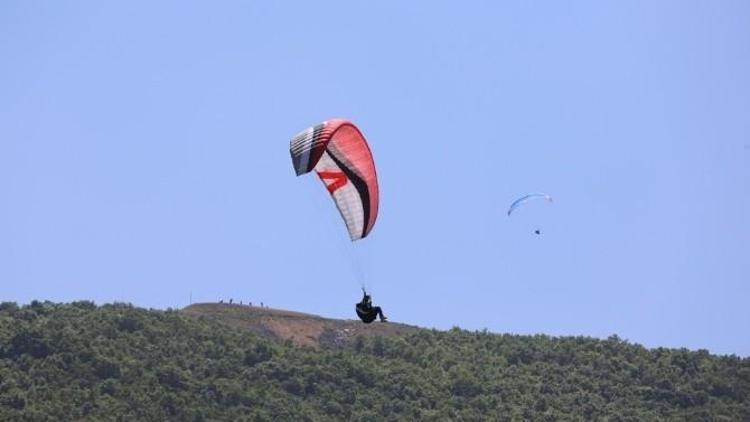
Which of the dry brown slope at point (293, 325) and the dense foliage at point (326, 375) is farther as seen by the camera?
the dry brown slope at point (293, 325)

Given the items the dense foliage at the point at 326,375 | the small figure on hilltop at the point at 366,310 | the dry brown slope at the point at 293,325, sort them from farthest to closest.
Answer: the dry brown slope at the point at 293,325
the dense foliage at the point at 326,375
the small figure on hilltop at the point at 366,310

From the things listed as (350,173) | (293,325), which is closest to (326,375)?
(293,325)

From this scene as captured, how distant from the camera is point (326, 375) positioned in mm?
137375

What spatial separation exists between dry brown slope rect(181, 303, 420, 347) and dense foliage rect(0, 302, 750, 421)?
86.2 inches

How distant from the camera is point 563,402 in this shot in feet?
464

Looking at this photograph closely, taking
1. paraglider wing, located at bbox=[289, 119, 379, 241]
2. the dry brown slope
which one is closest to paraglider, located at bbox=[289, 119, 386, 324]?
paraglider wing, located at bbox=[289, 119, 379, 241]

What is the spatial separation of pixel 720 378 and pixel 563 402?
541 inches

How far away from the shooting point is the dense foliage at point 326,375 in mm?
126750

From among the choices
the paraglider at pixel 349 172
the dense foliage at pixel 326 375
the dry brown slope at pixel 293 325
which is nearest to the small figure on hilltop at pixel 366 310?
the paraglider at pixel 349 172

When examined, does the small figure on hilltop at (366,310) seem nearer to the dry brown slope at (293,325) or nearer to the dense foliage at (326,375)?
the dense foliage at (326,375)

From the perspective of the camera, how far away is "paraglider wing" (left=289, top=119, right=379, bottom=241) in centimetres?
6938

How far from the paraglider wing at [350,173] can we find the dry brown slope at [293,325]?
75414mm

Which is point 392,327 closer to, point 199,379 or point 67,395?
point 199,379

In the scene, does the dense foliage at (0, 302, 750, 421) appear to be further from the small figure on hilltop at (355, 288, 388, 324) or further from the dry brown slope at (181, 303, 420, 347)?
the small figure on hilltop at (355, 288, 388, 324)
